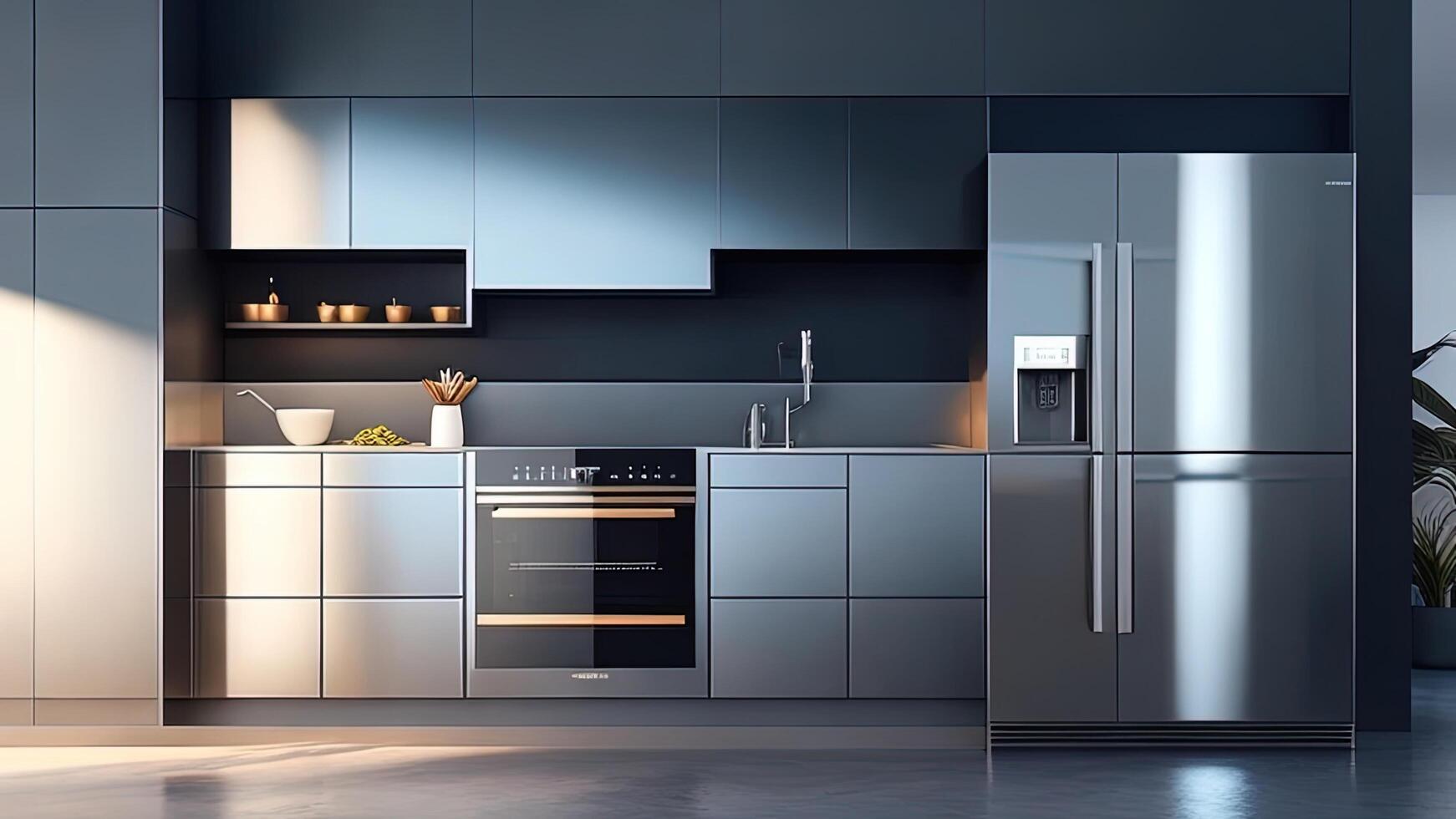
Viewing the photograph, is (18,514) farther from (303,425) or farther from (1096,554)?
(1096,554)

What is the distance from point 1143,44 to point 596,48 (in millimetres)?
1945

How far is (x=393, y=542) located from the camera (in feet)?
13.2

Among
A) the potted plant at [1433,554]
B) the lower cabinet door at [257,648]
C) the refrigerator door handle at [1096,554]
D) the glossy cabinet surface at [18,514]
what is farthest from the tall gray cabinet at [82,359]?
the potted plant at [1433,554]

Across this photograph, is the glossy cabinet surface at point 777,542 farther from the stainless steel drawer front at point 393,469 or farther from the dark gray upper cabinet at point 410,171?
the dark gray upper cabinet at point 410,171

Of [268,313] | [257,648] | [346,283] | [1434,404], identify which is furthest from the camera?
[1434,404]

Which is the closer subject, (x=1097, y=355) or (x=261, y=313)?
(x=1097, y=355)

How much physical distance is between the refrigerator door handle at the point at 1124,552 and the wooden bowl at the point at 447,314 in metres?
2.48

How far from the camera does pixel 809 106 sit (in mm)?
4238

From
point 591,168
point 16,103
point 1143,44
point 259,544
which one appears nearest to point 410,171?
point 591,168

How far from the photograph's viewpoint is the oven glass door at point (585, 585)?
13.3ft

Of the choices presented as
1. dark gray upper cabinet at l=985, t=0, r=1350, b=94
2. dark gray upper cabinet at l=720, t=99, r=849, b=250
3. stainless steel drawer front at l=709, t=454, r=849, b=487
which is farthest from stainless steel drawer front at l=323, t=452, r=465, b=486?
dark gray upper cabinet at l=985, t=0, r=1350, b=94

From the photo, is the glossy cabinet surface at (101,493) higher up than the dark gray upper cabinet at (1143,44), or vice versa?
the dark gray upper cabinet at (1143,44)

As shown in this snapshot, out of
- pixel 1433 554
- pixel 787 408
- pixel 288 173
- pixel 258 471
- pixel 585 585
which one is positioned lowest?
pixel 1433 554

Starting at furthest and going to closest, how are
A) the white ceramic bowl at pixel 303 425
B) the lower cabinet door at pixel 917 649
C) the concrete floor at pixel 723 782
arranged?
the white ceramic bowl at pixel 303 425, the lower cabinet door at pixel 917 649, the concrete floor at pixel 723 782
